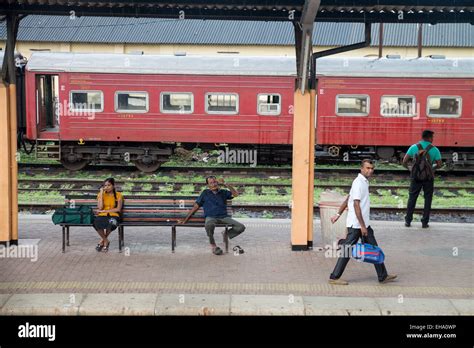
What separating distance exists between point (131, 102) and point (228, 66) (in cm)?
306

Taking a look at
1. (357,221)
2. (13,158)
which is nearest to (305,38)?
(357,221)

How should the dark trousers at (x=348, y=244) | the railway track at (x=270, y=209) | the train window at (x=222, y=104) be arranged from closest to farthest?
the dark trousers at (x=348, y=244) < the railway track at (x=270, y=209) < the train window at (x=222, y=104)

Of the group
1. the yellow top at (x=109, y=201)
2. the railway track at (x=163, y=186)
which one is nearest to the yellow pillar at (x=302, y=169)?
the yellow top at (x=109, y=201)

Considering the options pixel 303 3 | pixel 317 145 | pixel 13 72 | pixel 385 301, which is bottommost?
pixel 385 301

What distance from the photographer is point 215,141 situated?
20.2 meters

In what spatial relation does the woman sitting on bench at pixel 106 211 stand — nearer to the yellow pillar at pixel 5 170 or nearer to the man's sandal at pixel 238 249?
the yellow pillar at pixel 5 170

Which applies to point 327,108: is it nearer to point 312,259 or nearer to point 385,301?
point 312,259

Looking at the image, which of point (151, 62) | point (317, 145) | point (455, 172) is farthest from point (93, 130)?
point (455, 172)

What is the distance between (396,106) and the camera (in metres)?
20.3

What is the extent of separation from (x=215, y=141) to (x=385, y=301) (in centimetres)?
1235

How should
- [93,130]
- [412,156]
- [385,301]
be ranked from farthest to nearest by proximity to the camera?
[93,130]
[412,156]
[385,301]

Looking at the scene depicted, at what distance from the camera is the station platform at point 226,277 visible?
8023 mm

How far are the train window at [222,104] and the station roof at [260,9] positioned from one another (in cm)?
932

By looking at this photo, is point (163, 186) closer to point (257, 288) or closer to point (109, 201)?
point (109, 201)
